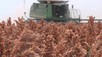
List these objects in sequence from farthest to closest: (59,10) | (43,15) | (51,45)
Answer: (59,10)
(43,15)
(51,45)

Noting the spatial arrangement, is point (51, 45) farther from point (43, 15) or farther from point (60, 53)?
point (43, 15)

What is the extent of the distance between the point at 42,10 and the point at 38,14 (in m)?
0.44

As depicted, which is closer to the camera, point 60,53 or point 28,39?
point 60,53

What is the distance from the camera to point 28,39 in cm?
836

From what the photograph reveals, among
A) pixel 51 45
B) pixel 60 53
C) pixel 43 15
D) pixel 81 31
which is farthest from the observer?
pixel 43 15

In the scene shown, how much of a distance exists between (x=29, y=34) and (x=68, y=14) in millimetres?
18811

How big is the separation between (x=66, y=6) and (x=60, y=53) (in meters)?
19.6

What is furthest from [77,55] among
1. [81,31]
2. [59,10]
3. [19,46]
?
[59,10]

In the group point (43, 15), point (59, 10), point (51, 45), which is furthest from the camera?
point (59, 10)

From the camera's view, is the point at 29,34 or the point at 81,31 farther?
the point at 81,31

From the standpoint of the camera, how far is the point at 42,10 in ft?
86.4

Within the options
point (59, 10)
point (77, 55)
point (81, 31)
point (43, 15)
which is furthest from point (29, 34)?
point (59, 10)

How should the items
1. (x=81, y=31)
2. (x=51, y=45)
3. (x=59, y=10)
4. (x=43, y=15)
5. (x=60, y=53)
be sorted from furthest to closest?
(x=59, y=10) → (x=43, y=15) → (x=81, y=31) → (x=51, y=45) → (x=60, y=53)

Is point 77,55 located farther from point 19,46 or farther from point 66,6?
point 66,6
